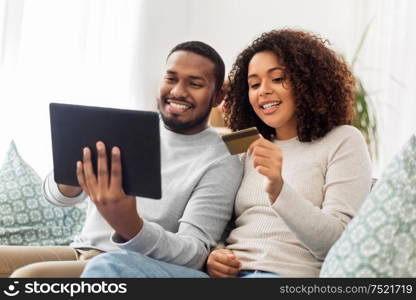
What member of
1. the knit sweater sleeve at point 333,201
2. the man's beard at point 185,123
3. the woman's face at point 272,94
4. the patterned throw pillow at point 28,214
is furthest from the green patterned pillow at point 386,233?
the patterned throw pillow at point 28,214

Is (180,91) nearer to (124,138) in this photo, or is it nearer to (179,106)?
(179,106)

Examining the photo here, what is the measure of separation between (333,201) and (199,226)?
13.4 inches

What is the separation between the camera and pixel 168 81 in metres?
1.87

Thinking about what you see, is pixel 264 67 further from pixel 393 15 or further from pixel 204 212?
pixel 393 15

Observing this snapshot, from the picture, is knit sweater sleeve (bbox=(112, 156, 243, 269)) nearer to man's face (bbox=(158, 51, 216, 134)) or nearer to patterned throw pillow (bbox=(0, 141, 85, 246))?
man's face (bbox=(158, 51, 216, 134))

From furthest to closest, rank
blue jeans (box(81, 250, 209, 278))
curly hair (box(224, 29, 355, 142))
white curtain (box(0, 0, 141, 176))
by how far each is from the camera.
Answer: white curtain (box(0, 0, 141, 176))
curly hair (box(224, 29, 355, 142))
blue jeans (box(81, 250, 209, 278))

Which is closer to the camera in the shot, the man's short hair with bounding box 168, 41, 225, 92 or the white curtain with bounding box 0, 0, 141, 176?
the man's short hair with bounding box 168, 41, 225, 92

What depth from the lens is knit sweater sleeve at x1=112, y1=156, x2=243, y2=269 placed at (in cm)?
146

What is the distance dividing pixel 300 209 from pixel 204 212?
0.98ft

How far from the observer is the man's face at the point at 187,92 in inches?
71.9

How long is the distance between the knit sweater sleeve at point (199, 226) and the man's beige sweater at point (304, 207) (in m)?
0.04

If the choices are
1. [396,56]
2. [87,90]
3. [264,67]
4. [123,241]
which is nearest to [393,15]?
[396,56]

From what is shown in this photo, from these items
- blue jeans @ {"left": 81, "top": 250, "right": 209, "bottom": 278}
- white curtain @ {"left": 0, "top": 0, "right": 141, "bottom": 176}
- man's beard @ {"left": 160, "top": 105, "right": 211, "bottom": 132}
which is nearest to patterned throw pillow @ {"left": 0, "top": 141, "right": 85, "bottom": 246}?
white curtain @ {"left": 0, "top": 0, "right": 141, "bottom": 176}

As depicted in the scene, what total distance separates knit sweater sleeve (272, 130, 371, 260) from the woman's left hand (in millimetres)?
21
